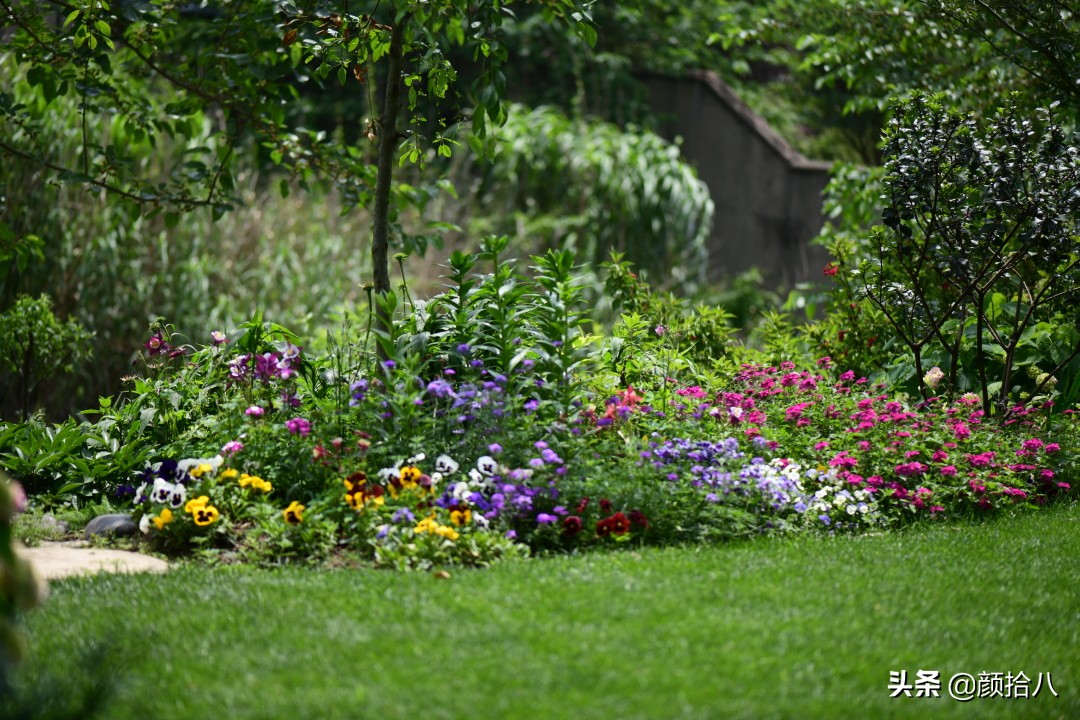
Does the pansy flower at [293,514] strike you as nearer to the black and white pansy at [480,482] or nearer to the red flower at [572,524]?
the black and white pansy at [480,482]

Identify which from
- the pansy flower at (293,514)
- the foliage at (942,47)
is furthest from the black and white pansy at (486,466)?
the foliage at (942,47)

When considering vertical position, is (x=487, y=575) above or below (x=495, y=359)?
below

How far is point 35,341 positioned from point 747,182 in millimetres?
7895

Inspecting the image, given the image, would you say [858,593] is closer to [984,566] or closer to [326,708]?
[984,566]

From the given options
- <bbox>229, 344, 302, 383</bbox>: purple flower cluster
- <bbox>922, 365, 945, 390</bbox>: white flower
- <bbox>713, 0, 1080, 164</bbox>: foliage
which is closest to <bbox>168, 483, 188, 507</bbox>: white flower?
<bbox>229, 344, 302, 383</bbox>: purple flower cluster

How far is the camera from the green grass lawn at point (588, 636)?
275 cm

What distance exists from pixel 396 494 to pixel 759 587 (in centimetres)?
146

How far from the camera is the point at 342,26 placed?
481 centimetres

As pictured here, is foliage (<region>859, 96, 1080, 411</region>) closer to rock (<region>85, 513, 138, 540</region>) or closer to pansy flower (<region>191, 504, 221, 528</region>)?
pansy flower (<region>191, 504, 221, 528</region>)

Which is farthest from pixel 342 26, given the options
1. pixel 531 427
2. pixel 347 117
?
pixel 347 117

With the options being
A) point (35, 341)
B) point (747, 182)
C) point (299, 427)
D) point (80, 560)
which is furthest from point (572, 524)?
point (747, 182)

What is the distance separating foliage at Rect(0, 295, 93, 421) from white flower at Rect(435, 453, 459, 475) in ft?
9.60

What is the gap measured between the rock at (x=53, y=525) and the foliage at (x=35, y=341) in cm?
163

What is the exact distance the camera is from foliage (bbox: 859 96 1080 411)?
5.41 metres
